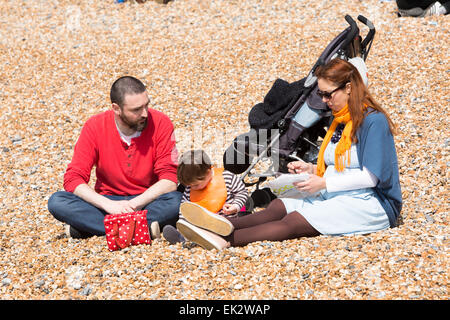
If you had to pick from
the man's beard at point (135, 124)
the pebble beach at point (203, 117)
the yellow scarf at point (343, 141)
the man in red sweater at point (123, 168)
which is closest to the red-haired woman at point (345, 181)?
the yellow scarf at point (343, 141)

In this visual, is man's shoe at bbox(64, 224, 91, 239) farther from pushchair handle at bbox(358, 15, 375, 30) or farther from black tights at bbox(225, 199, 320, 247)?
pushchair handle at bbox(358, 15, 375, 30)

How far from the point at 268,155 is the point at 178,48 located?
5203 mm

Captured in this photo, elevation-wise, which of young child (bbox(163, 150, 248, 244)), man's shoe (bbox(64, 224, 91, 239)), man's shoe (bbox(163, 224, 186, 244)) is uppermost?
young child (bbox(163, 150, 248, 244))

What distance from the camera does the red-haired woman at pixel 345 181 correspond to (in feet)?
13.7

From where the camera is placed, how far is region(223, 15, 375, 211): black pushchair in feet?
17.0

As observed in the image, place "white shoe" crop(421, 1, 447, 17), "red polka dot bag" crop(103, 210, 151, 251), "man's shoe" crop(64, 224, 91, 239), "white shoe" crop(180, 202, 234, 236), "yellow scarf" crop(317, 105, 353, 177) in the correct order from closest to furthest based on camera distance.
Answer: "white shoe" crop(180, 202, 234, 236), "yellow scarf" crop(317, 105, 353, 177), "red polka dot bag" crop(103, 210, 151, 251), "man's shoe" crop(64, 224, 91, 239), "white shoe" crop(421, 1, 447, 17)

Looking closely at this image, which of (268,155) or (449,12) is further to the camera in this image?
(449,12)

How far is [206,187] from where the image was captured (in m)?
4.71

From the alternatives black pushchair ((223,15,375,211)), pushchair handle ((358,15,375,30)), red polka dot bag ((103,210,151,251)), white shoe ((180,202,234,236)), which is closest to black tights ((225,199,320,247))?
white shoe ((180,202,234,236))

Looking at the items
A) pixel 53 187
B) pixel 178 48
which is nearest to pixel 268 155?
pixel 53 187

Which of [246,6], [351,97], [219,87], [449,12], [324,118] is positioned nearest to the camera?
[351,97]

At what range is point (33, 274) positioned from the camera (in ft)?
14.5

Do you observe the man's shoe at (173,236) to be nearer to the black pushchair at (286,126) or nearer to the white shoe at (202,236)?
the white shoe at (202,236)

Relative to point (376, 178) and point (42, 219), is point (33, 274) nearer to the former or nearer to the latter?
point (42, 219)
